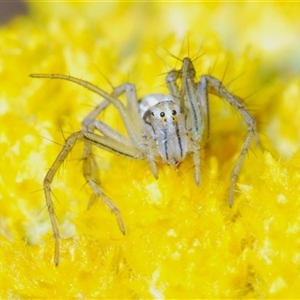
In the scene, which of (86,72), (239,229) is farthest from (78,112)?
(239,229)

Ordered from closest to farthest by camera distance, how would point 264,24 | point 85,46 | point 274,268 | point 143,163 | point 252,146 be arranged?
point 274,268
point 143,163
point 252,146
point 85,46
point 264,24

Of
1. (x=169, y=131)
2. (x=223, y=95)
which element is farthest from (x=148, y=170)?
(x=223, y=95)

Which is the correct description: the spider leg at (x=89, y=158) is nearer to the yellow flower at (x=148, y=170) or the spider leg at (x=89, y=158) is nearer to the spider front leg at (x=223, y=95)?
the yellow flower at (x=148, y=170)


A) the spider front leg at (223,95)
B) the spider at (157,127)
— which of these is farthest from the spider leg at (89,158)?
the spider front leg at (223,95)

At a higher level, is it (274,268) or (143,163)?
(143,163)

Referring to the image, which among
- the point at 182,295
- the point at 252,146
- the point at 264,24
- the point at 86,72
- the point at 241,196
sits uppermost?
the point at 264,24

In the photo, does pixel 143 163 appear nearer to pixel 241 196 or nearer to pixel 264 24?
pixel 241 196

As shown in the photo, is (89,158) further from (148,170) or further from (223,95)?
(223,95)

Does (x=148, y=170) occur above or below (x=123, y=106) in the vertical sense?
below
